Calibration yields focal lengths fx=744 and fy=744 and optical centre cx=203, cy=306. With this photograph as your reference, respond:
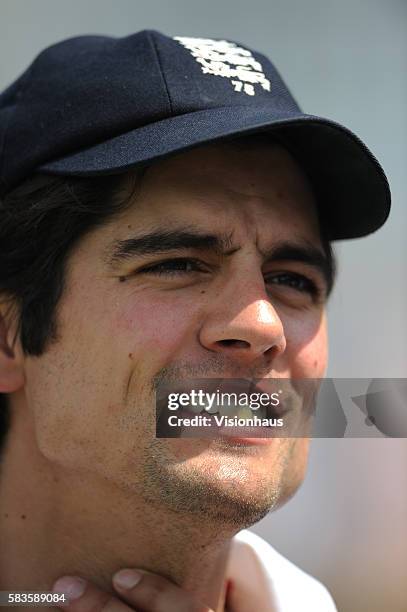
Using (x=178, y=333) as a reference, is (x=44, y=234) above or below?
above

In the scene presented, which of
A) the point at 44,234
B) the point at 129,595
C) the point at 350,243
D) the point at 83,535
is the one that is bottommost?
the point at 129,595

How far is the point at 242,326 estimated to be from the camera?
1.22m

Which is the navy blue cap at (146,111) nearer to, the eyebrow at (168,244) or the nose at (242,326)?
the eyebrow at (168,244)

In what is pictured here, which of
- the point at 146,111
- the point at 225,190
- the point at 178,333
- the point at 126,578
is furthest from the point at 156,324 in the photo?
the point at 126,578

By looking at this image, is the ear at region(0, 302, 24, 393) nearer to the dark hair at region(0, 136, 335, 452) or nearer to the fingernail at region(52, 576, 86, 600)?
the dark hair at region(0, 136, 335, 452)

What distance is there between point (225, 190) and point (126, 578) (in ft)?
2.42

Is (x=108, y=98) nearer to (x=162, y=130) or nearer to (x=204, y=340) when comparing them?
(x=162, y=130)

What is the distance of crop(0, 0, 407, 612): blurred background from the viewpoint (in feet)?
9.09

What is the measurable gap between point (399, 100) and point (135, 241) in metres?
2.04

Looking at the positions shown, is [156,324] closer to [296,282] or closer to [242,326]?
[242,326]

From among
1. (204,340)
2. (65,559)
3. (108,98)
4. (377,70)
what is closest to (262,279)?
(204,340)

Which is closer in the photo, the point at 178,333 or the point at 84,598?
the point at 178,333

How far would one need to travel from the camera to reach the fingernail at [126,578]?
4.51 feet

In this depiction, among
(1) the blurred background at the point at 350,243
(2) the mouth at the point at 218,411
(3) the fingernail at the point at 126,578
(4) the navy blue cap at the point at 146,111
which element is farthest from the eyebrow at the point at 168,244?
(1) the blurred background at the point at 350,243
